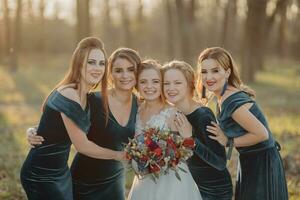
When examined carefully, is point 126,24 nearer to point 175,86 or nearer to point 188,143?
point 175,86

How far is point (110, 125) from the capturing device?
205 inches

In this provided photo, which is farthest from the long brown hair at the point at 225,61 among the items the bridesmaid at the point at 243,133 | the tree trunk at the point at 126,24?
the tree trunk at the point at 126,24

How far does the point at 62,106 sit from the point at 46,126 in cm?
27

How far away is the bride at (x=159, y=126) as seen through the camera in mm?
4973

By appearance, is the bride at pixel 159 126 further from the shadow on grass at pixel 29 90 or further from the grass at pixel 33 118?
the shadow on grass at pixel 29 90

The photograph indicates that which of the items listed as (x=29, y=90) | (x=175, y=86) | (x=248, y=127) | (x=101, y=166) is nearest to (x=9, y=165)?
(x=101, y=166)

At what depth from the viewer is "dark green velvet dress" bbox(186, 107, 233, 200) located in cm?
488

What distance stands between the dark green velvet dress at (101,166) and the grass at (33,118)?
2.24 metres

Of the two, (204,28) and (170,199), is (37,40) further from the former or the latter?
(170,199)

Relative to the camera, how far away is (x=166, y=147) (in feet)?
15.2

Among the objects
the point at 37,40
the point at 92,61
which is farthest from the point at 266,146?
the point at 37,40

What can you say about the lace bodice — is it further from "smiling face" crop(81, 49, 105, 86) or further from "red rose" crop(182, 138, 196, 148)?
"smiling face" crop(81, 49, 105, 86)

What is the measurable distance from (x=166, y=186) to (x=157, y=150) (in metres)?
0.58

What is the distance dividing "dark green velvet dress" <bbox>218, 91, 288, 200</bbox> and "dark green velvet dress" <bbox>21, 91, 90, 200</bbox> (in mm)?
1320
